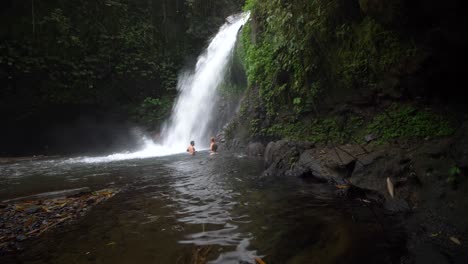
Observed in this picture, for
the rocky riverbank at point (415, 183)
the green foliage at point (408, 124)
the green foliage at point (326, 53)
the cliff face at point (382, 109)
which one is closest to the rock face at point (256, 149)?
the cliff face at point (382, 109)

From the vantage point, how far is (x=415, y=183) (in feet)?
13.4

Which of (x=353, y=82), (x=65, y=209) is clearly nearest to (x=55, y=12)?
(x=65, y=209)

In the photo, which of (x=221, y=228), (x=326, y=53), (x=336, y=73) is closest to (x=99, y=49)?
(x=326, y=53)

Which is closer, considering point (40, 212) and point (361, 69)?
point (40, 212)

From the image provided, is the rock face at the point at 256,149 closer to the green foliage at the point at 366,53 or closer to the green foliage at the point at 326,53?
the green foliage at the point at 326,53

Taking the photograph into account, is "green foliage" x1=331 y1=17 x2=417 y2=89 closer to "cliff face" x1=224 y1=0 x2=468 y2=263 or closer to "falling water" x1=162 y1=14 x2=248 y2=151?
"cliff face" x1=224 y1=0 x2=468 y2=263

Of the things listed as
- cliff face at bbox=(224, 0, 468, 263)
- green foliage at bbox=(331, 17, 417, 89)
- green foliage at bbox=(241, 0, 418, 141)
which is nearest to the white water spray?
green foliage at bbox=(241, 0, 418, 141)

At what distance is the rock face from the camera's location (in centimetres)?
916

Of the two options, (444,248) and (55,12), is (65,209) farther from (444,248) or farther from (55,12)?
(55,12)

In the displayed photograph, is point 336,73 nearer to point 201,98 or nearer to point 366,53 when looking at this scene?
point 366,53

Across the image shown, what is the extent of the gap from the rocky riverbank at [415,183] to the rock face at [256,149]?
305 cm

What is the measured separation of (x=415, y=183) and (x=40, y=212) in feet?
18.5

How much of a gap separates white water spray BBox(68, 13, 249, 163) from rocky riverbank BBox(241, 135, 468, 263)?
29.3 ft

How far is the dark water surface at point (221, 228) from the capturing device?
9.67 feet
